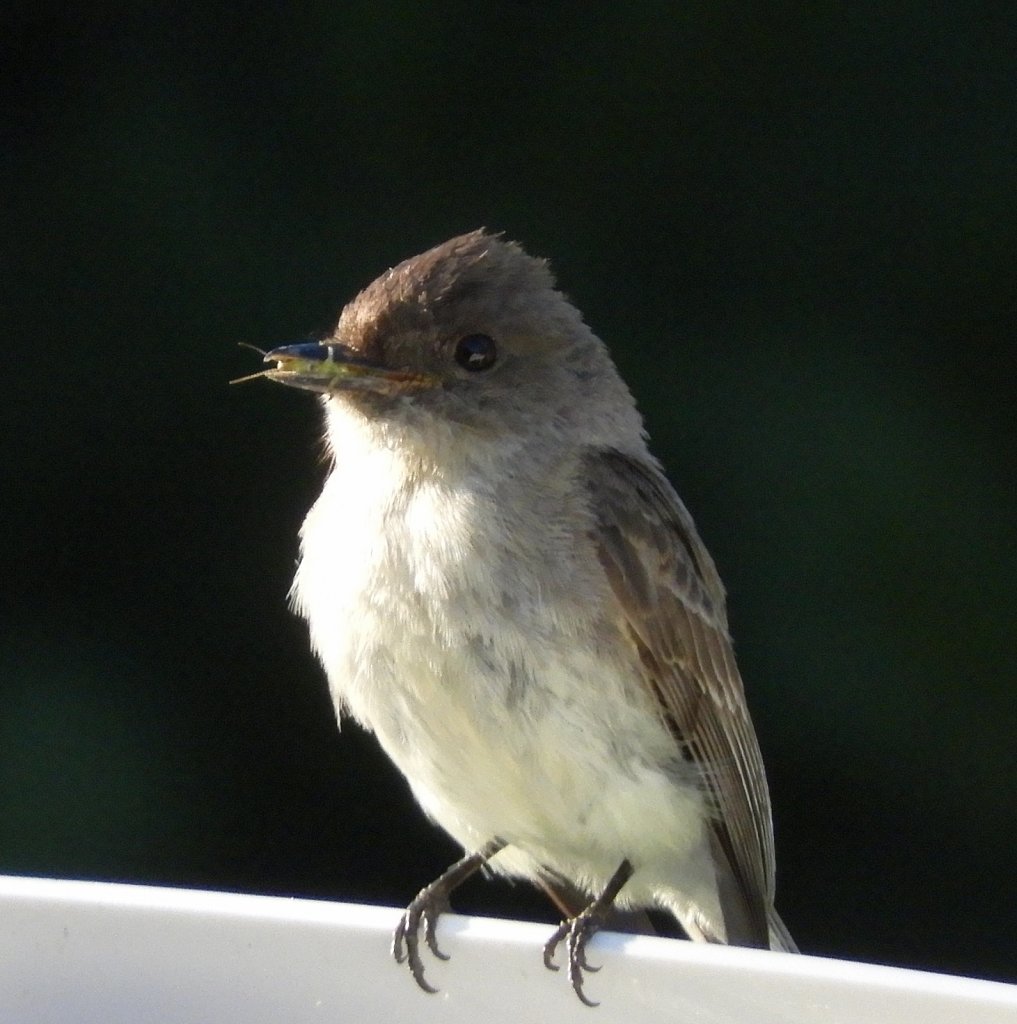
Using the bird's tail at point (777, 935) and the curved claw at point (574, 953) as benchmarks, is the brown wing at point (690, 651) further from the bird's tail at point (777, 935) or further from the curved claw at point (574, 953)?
the curved claw at point (574, 953)

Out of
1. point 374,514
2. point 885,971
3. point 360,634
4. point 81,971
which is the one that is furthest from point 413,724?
point 885,971

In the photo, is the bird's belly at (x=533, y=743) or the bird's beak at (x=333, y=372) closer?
the bird's belly at (x=533, y=743)

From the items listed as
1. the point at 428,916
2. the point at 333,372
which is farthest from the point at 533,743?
the point at 333,372

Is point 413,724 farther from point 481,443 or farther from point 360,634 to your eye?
point 481,443

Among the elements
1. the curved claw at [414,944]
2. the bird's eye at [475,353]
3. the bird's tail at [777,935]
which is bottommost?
the bird's tail at [777,935]

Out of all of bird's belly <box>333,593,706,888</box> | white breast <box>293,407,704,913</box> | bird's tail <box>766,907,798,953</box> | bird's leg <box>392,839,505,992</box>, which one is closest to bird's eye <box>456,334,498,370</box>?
white breast <box>293,407,704,913</box>

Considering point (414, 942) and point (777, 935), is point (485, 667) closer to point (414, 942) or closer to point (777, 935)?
point (414, 942)

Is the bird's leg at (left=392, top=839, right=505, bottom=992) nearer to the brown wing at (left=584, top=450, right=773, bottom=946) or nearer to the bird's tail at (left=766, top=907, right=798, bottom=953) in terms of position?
the brown wing at (left=584, top=450, right=773, bottom=946)

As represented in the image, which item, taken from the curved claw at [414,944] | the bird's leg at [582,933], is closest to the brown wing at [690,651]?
the bird's leg at [582,933]
